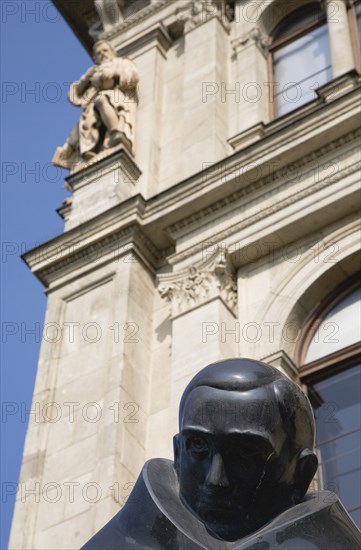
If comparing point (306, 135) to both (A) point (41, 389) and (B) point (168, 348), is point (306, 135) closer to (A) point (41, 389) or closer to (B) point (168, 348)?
(B) point (168, 348)

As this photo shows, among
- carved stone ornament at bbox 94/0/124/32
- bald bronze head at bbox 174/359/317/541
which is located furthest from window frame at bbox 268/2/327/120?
bald bronze head at bbox 174/359/317/541

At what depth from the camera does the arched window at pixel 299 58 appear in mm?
15117

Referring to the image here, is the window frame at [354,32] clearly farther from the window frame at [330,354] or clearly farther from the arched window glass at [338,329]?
the arched window glass at [338,329]

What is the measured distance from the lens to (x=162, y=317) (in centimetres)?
1280

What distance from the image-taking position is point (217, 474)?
101 inches

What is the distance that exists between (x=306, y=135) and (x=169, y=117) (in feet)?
11.4

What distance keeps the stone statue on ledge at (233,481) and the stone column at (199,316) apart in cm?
815

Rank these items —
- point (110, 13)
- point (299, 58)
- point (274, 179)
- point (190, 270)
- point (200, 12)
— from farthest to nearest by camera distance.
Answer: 1. point (110, 13)
2. point (200, 12)
3. point (299, 58)
4. point (274, 179)
5. point (190, 270)

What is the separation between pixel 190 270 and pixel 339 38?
14.3ft

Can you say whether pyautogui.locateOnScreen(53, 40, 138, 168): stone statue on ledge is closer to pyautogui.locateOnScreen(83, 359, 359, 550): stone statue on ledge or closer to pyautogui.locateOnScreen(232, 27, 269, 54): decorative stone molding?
pyautogui.locateOnScreen(232, 27, 269, 54): decorative stone molding

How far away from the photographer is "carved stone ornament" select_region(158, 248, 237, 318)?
12.1 m

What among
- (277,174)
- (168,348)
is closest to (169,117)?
(277,174)

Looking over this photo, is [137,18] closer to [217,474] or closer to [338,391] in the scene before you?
[338,391]

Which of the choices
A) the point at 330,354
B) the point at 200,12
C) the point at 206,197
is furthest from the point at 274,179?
the point at 200,12
